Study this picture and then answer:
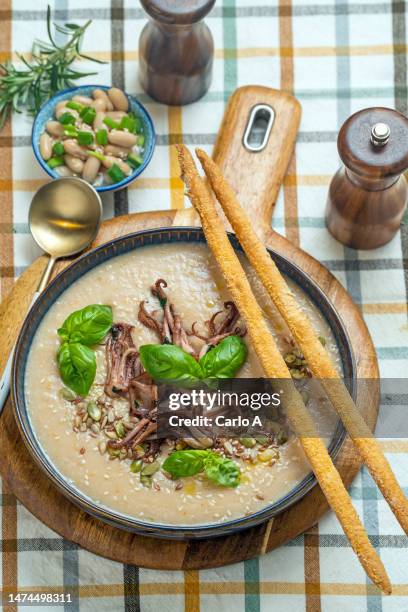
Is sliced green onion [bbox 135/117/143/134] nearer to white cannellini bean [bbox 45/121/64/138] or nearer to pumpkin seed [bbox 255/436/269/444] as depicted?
white cannellini bean [bbox 45/121/64/138]

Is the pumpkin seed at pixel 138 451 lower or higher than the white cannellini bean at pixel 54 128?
lower

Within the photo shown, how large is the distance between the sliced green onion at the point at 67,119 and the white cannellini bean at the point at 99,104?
2.7 inches

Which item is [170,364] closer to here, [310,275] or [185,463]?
[185,463]

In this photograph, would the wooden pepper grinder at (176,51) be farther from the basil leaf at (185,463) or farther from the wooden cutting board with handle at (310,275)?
the basil leaf at (185,463)

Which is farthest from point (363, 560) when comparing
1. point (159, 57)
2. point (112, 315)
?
point (159, 57)

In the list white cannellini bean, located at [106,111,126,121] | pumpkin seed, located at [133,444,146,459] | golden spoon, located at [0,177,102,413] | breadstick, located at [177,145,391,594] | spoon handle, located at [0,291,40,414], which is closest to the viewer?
breadstick, located at [177,145,391,594]

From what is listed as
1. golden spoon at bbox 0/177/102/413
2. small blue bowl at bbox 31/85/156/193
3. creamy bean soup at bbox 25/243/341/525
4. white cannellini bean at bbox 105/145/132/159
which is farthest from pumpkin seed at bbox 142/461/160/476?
white cannellini bean at bbox 105/145/132/159

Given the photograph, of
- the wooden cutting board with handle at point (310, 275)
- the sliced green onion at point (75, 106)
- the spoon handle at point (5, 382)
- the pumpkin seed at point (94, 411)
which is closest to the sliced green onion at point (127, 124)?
the sliced green onion at point (75, 106)

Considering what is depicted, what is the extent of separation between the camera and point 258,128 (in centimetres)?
259

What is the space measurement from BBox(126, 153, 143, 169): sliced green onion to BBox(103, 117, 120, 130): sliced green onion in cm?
8

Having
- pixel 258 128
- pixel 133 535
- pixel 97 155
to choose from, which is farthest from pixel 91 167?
pixel 133 535

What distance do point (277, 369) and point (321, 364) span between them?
10 cm

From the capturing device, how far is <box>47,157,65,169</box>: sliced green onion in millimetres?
2497

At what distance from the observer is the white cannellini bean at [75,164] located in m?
2.50
